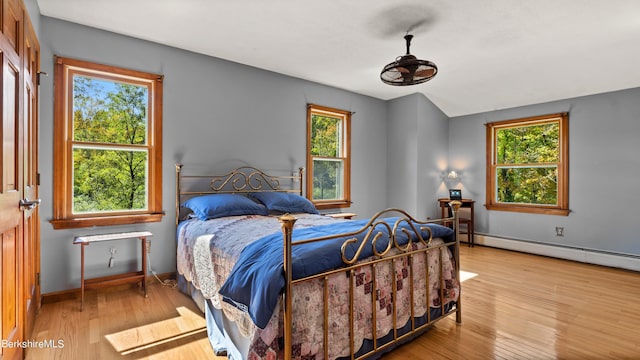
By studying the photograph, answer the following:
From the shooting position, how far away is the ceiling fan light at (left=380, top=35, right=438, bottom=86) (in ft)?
9.03

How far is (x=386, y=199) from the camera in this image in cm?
558

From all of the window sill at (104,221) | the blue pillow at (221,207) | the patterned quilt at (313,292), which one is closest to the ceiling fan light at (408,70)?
the patterned quilt at (313,292)

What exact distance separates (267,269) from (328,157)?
347 cm

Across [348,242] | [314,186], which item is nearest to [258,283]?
[348,242]

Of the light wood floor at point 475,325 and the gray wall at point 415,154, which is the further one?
the gray wall at point 415,154

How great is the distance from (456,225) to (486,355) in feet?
2.94

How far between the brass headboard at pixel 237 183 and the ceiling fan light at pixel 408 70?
6.36 feet

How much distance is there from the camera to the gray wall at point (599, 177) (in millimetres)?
3943

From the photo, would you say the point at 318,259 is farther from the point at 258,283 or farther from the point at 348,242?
the point at 258,283

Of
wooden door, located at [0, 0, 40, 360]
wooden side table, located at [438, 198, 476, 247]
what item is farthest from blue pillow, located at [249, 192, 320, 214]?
wooden side table, located at [438, 198, 476, 247]

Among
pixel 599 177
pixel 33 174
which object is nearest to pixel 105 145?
pixel 33 174

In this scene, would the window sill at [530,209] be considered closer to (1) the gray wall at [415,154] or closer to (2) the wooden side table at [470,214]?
(2) the wooden side table at [470,214]

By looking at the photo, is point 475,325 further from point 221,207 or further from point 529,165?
point 529,165

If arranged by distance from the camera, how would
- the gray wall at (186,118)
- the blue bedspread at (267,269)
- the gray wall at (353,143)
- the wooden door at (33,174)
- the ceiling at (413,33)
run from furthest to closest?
the gray wall at (353,143)
the gray wall at (186,118)
the ceiling at (413,33)
the wooden door at (33,174)
the blue bedspread at (267,269)
